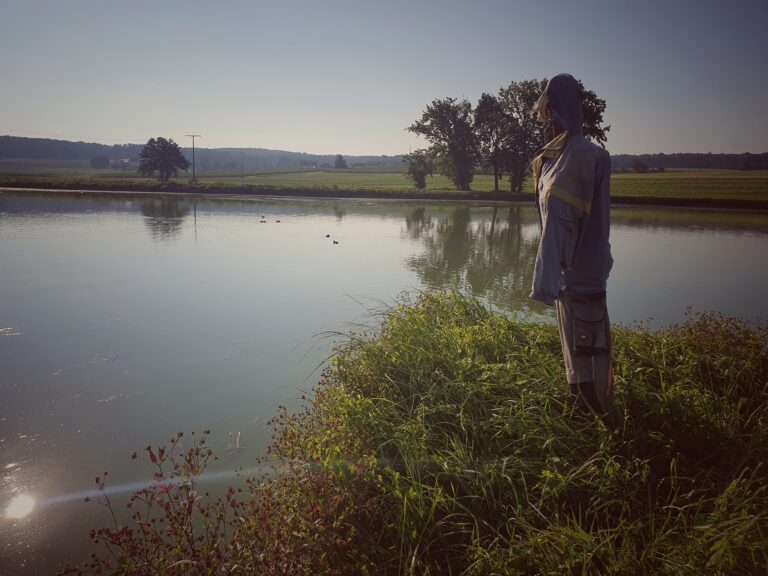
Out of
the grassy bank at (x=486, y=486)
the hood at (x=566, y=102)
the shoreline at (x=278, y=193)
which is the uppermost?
the shoreline at (x=278, y=193)

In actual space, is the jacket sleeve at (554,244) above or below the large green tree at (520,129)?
below

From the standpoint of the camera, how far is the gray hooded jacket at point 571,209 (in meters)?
2.81

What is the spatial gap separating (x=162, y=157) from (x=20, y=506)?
7672cm

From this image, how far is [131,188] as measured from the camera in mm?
45188

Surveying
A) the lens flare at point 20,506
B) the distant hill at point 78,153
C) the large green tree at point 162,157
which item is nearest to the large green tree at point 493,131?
the large green tree at point 162,157

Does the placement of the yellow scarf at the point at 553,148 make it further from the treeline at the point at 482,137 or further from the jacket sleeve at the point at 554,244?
the treeline at the point at 482,137

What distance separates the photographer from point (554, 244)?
284cm

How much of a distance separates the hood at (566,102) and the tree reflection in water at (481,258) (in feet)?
14.6

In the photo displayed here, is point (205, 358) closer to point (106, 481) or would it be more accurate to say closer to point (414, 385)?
point (106, 481)

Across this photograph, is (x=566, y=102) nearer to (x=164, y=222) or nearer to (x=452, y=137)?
(x=164, y=222)

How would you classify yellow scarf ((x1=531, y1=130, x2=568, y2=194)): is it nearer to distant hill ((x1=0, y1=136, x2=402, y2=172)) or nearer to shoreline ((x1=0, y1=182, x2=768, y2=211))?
shoreline ((x1=0, y1=182, x2=768, y2=211))

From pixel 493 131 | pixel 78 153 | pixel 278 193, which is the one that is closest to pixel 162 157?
pixel 278 193

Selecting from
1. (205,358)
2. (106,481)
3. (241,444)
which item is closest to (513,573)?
(241,444)

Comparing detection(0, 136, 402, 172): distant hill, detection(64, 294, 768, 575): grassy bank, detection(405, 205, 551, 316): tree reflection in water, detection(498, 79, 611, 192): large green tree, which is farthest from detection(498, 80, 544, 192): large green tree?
detection(0, 136, 402, 172): distant hill
